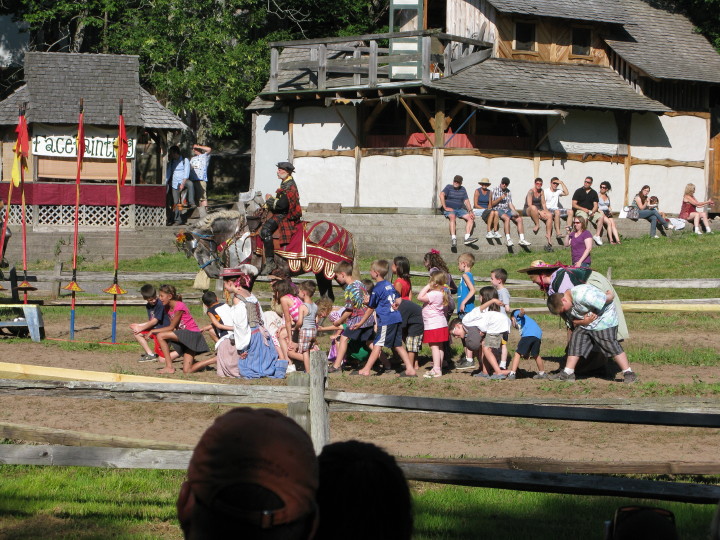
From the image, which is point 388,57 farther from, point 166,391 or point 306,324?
point 166,391

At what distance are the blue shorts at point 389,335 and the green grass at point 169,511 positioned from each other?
4.71m

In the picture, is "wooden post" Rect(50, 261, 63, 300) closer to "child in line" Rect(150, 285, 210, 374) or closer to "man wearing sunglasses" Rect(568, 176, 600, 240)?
"child in line" Rect(150, 285, 210, 374)

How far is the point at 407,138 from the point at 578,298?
55.8 feet

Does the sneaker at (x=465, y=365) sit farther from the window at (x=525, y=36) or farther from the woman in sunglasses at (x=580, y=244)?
the window at (x=525, y=36)

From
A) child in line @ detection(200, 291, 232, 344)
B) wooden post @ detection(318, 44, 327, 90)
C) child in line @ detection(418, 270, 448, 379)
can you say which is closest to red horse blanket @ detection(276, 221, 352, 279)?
child in line @ detection(200, 291, 232, 344)

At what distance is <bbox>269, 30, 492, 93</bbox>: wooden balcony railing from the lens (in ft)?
87.1

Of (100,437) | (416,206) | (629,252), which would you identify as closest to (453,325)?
(100,437)

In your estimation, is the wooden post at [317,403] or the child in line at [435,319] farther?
the child in line at [435,319]

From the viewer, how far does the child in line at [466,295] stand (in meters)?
13.6

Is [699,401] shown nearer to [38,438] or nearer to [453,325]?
[38,438]

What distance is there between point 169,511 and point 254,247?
10829mm

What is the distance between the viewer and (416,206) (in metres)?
27.5

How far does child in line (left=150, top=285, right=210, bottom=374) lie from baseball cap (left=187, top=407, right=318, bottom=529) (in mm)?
10919

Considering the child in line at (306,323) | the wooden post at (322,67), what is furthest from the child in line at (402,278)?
the wooden post at (322,67)
